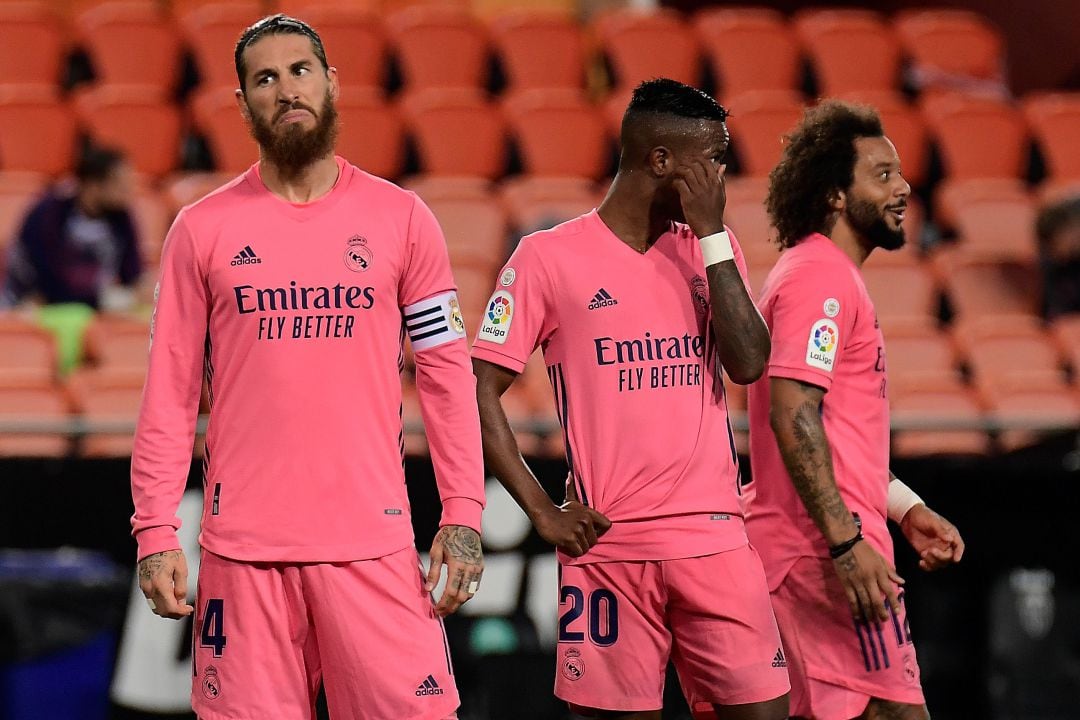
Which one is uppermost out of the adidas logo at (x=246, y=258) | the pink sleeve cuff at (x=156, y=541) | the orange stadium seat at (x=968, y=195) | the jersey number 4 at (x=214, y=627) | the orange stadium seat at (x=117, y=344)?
the orange stadium seat at (x=968, y=195)

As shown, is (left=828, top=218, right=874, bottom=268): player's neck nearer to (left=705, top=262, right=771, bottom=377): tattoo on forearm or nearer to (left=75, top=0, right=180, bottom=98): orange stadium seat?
(left=705, top=262, right=771, bottom=377): tattoo on forearm

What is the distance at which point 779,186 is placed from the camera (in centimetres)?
444

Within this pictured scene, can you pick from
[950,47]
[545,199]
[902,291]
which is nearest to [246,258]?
[545,199]

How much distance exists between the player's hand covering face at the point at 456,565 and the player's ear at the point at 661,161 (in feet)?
3.38

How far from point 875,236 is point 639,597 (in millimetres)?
1216

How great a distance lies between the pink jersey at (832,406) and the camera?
4160 millimetres

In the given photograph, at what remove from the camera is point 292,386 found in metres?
3.61

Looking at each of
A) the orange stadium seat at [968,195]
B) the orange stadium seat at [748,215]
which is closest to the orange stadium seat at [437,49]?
the orange stadium seat at [748,215]

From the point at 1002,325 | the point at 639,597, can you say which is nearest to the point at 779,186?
the point at 639,597

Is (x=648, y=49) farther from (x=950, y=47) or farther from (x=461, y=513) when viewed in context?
Answer: (x=461, y=513)

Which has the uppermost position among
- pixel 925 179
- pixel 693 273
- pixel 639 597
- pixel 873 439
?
pixel 925 179

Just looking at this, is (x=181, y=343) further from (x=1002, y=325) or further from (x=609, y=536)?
(x=1002, y=325)

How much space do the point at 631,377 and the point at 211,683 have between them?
1.26m

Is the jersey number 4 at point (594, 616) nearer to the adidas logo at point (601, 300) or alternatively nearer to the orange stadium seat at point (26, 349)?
the adidas logo at point (601, 300)
